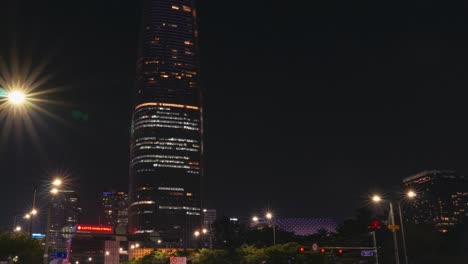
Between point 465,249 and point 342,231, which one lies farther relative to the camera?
point 342,231

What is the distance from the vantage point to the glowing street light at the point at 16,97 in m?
12.7

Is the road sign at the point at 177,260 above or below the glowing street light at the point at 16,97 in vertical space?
below

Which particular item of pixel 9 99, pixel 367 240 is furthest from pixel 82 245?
pixel 9 99

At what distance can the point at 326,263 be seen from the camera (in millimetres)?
61906

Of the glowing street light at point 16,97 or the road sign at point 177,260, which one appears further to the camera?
the road sign at point 177,260

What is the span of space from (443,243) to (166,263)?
173 ft

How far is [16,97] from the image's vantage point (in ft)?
42.0

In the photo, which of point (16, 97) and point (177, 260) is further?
point (177, 260)

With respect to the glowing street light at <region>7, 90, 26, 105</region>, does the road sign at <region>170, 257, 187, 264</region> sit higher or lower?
lower

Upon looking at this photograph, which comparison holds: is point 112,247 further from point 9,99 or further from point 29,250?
point 9,99

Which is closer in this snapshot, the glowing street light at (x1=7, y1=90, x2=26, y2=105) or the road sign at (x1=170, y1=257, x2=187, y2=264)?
the glowing street light at (x1=7, y1=90, x2=26, y2=105)

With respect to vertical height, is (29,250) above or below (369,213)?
below

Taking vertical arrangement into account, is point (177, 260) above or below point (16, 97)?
below

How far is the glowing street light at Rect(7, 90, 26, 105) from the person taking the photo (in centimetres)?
1270
